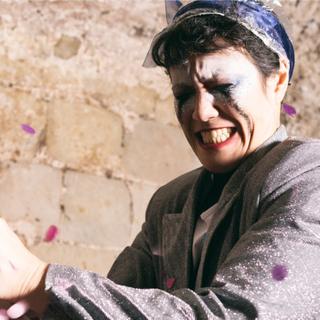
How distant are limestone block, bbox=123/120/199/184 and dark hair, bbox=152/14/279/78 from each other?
1.12 meters

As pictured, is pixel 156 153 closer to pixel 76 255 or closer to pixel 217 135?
pixel 76 255

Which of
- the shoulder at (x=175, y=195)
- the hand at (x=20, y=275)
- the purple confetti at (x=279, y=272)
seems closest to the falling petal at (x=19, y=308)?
the hand at (x=20, y=275)

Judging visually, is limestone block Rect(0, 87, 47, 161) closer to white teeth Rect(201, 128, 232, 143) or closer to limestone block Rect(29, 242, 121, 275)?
limestone block Rect(29, 242, 121, 275)

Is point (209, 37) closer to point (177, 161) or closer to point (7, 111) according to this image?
point (7, 111)

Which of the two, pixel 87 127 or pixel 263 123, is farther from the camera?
pixel 87 127

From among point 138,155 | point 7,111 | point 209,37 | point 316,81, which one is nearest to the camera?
point 209,37

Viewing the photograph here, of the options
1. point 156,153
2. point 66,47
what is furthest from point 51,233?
point 66,47

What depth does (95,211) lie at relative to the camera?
2381 mm

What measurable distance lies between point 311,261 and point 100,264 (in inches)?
52.3

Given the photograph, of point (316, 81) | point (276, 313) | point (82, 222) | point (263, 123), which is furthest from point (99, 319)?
point (316, 81)

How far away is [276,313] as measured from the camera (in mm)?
1063

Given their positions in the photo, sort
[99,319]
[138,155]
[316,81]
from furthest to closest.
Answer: [316,81]
[138,155]
[99,319]

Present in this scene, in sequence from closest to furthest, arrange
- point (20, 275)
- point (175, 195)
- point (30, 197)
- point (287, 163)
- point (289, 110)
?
1. point (20, 275)
2. point (287, 163)
3. point (175, 195)
4. point (30, 197)
5. point (289, 110)

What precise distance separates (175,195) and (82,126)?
0.86 metres
